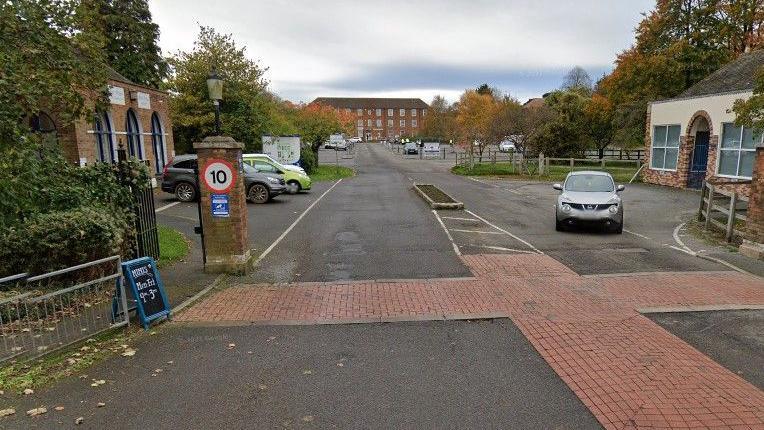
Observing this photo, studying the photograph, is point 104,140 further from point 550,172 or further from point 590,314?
point 550,172

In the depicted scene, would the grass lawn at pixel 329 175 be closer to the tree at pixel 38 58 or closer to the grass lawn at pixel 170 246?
the grass lawn at pixel 170 246

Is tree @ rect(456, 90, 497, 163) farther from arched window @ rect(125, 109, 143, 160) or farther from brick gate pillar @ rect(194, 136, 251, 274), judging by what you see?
brick gate pillar @ rect(194, 136, 251, 274)

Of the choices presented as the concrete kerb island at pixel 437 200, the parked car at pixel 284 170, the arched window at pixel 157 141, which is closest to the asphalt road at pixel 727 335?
the concrete kerb island at pixel 437 200

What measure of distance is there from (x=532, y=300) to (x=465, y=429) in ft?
11.4

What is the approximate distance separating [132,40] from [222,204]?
3493 cm

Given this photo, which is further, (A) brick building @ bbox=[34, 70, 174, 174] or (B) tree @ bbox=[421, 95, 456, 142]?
(B) tree @ bbox=[421, 95, 456, 142]

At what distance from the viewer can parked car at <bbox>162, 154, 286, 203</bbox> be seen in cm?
1753

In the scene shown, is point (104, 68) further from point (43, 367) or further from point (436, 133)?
point (436, 133)

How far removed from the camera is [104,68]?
7750mm

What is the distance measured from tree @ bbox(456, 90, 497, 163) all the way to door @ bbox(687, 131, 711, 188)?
52.4 ft

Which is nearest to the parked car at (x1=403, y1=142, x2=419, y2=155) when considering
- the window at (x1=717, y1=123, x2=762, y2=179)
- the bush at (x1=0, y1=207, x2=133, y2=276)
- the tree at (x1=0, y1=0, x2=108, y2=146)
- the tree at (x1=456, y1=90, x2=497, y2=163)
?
the tree at (x1=456, y1=90, x2=497, y2=163)

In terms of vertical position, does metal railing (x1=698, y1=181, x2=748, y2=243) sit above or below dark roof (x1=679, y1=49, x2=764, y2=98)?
below

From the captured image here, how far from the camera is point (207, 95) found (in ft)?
85.3

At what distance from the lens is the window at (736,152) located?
756 inches
